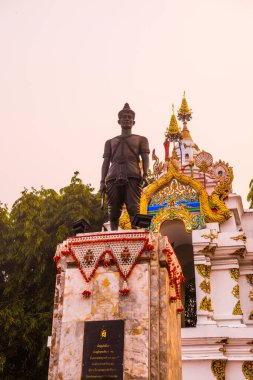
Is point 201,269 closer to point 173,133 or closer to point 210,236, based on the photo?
point 210,236

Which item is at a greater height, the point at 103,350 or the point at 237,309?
the point at 237,309

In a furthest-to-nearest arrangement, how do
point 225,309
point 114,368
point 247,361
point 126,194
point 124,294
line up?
A: point 225,309 < point 247,361 < point 126,194 < point 124,294 < point 114,368

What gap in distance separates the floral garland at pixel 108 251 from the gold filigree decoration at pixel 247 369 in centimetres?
800

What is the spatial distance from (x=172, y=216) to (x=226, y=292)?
2640 mm

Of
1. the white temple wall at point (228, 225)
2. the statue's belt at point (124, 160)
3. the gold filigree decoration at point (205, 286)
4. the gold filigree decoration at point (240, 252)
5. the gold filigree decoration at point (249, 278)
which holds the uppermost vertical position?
the white temple wall at point (228, 225)

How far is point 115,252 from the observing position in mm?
5637

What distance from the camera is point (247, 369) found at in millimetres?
12055

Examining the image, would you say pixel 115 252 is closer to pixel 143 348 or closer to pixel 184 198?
pixel 143 348

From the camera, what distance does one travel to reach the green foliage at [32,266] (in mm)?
13930

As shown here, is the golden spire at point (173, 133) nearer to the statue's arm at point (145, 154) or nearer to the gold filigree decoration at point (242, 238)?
the gold filigree decoration at point (242, 238)

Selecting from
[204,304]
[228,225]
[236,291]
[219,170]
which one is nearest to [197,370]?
[204,304]

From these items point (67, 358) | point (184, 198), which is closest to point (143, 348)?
point (67, 358)

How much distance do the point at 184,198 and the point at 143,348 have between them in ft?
31.1

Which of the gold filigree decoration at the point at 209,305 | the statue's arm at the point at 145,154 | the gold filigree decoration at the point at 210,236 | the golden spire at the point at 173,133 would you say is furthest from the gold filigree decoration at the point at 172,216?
the statue's arm at the point at 145,154
